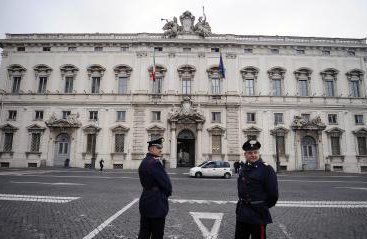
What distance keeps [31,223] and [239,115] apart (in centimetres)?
2713

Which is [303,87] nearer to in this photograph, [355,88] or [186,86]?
[355,88]

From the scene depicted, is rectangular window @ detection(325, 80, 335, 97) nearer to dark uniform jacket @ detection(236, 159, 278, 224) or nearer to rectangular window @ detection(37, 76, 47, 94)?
dark uniform jacket @ detection(236, 159, 278, 224)

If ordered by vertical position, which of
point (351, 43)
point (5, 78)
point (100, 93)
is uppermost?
point (351, 43)

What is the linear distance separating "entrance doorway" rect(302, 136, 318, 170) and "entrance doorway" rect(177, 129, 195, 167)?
43.9 feet

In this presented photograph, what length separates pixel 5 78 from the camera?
32812 mm

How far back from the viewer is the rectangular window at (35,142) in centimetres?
3067

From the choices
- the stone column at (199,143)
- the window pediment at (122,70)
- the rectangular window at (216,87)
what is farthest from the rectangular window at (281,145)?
the window pediment at (122,70)

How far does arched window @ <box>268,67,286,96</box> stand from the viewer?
3244 cm

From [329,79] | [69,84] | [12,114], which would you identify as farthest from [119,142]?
[329,79]

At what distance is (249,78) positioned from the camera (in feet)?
107

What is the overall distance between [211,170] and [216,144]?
9856 millimetres

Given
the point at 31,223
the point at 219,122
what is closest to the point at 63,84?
the point at 219,122

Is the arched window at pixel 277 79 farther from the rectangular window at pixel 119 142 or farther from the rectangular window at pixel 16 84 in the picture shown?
the rectangular window at pixel 16 84

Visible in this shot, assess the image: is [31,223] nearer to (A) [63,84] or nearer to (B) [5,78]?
(A) [63,84]
